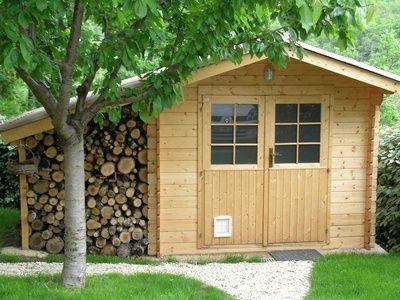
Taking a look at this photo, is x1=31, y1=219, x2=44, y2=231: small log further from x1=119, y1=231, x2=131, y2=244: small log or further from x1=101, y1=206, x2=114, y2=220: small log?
x1=119, y1=231, x2=131, y2=244: small log

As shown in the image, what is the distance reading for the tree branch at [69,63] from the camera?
5.10 m

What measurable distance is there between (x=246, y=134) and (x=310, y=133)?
911mm

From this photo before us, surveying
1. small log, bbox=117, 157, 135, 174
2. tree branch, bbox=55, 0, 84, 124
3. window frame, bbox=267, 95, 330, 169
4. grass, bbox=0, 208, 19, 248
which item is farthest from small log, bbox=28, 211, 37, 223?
window frame, bbox=267, 95, 330, 169

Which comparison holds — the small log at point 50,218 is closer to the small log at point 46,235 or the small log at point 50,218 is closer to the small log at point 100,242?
the small log at point 46,235

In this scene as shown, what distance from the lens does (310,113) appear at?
25.7 feet

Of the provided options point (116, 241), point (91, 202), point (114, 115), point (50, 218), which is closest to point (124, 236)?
point (116, 241)

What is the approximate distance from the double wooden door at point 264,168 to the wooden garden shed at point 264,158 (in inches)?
0.5

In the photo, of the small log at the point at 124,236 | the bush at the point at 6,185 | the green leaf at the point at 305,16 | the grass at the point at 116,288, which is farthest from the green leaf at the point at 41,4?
the bush at the point at 6,185

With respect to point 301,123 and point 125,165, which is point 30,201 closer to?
point 125,165

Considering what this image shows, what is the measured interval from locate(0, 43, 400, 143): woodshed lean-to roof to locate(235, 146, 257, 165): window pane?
1131mm

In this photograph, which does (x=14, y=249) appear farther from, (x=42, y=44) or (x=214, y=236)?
(x=42, y=44)

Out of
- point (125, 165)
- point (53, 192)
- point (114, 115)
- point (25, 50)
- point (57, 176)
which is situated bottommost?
Answer: point (53, 192)

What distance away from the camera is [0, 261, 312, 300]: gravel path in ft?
20.1

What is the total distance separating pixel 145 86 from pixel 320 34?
179cm
